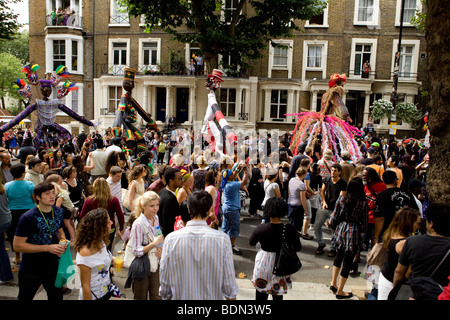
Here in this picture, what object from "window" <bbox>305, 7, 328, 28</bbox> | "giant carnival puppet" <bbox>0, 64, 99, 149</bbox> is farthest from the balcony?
"window" <bbox>305, 7, 328, 28</bbox>

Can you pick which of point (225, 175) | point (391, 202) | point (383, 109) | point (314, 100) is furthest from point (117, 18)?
point (391, 202)

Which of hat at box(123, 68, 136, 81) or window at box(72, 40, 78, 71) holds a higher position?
window at box(72, 40, 78, 71)

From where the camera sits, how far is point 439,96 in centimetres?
411

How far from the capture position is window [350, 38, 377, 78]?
22.7m

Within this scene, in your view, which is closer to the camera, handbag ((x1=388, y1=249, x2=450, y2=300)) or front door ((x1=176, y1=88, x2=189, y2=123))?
handbag ((x1=388, y1=249, x2=450, y2=300))

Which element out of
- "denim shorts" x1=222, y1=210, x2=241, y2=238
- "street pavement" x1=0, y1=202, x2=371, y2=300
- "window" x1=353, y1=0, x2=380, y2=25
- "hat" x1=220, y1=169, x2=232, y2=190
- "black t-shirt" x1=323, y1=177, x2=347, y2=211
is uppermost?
"window" x1=353, y1=0, x2=380, y2=25

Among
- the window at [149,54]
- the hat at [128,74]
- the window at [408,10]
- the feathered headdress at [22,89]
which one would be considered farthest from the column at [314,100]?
the feathered headdress at [22,89]

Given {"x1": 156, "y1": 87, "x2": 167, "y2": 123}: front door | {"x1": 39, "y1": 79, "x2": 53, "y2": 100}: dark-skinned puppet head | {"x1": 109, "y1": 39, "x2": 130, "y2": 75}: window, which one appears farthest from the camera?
{"x1": 156, "y1": 87, "x2": 167, "y2": 123}: front door

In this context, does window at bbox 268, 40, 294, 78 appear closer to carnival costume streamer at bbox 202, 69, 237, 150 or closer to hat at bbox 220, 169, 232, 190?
carnival costume streamer at bbox 202, 69, 237, 150

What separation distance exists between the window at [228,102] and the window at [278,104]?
2.82 m

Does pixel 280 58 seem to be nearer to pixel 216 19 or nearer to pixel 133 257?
pixel 216 19

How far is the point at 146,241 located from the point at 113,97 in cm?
2326

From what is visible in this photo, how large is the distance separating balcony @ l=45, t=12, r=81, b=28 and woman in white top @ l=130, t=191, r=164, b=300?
25.0 m

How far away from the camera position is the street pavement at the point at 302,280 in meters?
4.56
